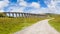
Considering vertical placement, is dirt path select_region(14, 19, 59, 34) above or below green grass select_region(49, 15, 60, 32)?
below

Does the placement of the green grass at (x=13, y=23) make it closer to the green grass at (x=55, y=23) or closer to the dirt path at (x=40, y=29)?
the dirt path at (x=40, y=29)

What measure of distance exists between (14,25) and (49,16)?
0.53m

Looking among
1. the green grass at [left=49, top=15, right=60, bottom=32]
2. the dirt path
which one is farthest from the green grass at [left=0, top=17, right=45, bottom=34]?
the green grass at [left=49, top=15, right=60, bottom=32]

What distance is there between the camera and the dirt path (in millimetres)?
2264

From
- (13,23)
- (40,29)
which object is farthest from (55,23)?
(13,23)

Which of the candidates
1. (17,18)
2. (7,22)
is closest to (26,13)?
(17,18)

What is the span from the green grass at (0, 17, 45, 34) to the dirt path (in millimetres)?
60

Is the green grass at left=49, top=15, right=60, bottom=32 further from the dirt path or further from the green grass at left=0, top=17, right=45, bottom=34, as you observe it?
the green grass at left=0, top=17, right=45, bottom=34

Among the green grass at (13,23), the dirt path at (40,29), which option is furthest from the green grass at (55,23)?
the green grass at (13,23)

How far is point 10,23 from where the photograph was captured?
7.48ft

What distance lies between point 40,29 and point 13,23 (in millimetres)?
397

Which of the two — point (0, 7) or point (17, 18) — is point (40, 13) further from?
point (0, 7)

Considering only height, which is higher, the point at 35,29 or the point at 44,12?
the point at 44,12

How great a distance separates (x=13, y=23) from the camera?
2.28 meters
